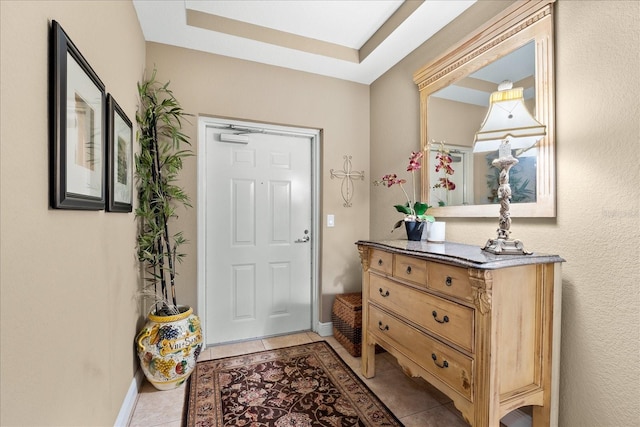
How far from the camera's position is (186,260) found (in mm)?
2490

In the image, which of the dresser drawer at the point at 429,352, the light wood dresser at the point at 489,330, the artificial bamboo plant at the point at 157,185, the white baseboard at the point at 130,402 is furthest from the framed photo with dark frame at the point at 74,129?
the dresser drawer at the point at 429,352

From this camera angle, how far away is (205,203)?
8.65ft

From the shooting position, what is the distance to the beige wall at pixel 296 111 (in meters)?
2.49

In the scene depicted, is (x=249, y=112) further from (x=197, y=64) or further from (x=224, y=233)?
(x=224, y=233)

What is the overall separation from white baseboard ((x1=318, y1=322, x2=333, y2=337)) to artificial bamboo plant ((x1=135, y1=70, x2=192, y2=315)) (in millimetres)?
1389

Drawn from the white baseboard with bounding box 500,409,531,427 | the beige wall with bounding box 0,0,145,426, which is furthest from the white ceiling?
the white baseboard with bounding box 500,409,531,427

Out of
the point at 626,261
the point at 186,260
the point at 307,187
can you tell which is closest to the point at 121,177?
the point at 186,260

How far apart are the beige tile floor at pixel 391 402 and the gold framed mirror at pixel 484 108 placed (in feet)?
4.07

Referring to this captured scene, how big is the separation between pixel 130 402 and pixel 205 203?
4.97 feet

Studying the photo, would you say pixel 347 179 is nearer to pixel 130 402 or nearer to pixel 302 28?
pixel 302 28

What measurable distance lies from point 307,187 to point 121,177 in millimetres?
1689

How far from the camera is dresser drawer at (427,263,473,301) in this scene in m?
1.34

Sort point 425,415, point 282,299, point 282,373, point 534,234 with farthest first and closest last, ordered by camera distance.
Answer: point 282,299 < point 282,373 < point 425,415 < point 534,234

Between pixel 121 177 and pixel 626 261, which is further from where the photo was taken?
pixel 121 177
